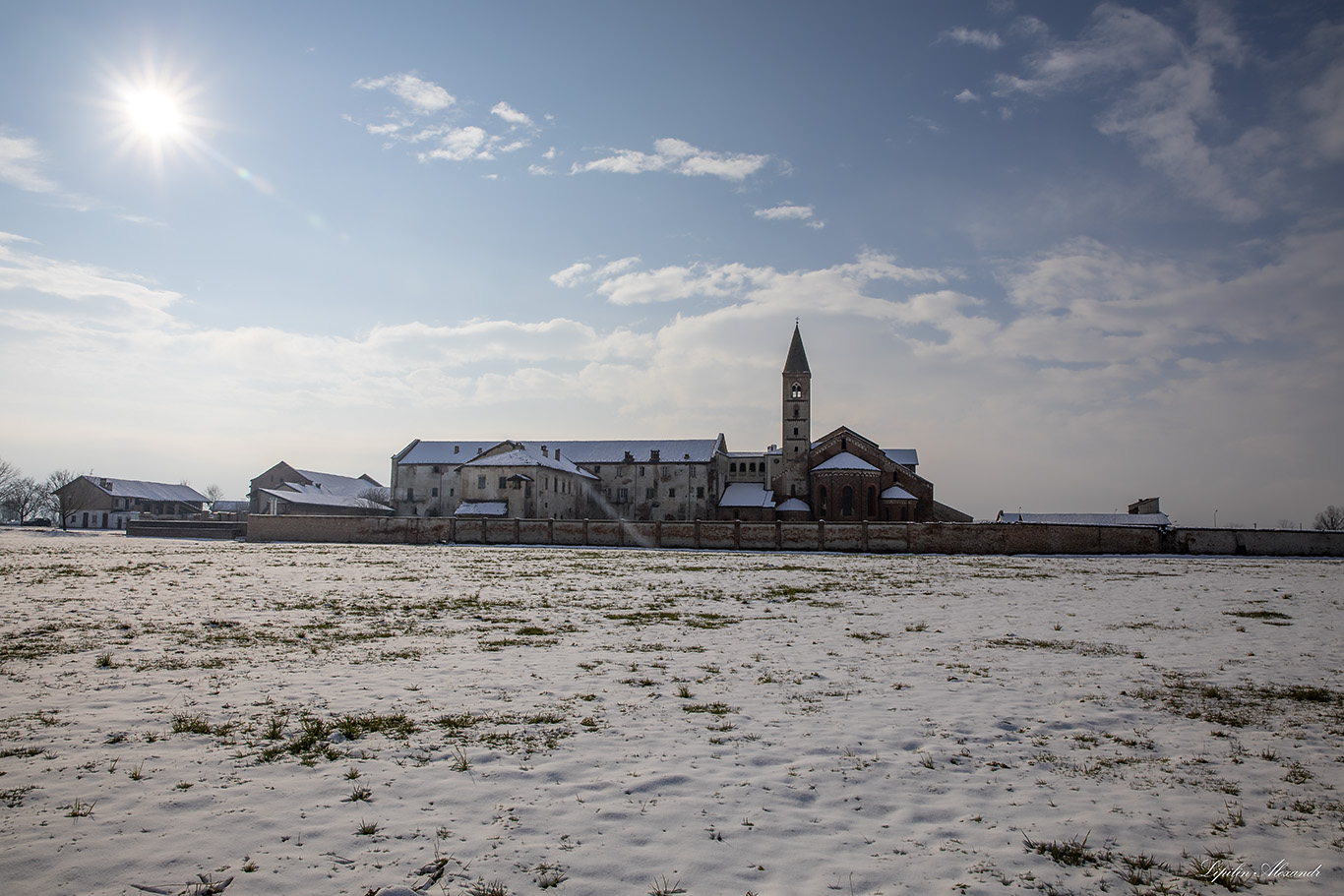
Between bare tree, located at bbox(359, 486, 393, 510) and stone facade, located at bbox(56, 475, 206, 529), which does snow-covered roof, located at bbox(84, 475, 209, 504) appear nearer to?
stone facade, located at bbox(56, 475, 206, 529)

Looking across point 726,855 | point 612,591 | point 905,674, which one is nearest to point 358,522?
point 612,591

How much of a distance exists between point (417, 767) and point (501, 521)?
124 feet

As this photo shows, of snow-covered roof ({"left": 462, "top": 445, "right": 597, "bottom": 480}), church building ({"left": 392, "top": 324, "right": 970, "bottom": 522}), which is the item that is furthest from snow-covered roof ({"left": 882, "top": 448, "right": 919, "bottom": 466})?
snow-covered roof ({"left": 462, "top": 445, "right": 597, "bottom": 480})

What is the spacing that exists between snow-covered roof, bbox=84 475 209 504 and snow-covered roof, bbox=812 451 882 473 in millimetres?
83994

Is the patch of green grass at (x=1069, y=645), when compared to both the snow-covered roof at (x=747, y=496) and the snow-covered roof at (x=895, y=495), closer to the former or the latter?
the snow-covered roof at (x=895, y=495)

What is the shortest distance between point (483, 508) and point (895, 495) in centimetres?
3386

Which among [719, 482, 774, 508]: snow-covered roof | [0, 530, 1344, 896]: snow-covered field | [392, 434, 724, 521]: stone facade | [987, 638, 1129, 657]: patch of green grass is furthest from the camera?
[392, 434, 724, 521]: stone facade

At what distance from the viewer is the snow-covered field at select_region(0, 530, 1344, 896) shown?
14.3ft

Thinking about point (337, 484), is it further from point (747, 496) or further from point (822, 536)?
point (822, 536)

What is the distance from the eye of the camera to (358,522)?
42.9 metres

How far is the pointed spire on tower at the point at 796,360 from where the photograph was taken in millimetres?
68500

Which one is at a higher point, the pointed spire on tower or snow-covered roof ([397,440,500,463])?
the pointed spire on tower

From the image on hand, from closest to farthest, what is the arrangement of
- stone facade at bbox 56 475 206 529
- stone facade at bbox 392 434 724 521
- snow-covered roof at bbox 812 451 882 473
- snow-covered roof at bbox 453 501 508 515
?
1. snow-covered roof at bbox 453 501 508 515
2. snow-covered roof at bbox 812 451 882 473
3. stone facade at bbox 392 434 724 521
4. stone facade at bbox 56 475 206 529

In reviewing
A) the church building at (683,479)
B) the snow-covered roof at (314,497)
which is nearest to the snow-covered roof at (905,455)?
the church building at (683,479)
